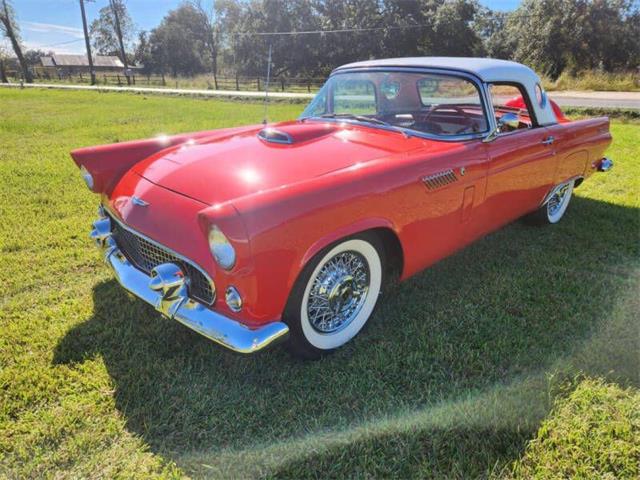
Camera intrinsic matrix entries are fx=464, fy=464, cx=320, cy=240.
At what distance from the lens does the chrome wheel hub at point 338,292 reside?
2.29 meters

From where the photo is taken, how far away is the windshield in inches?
123

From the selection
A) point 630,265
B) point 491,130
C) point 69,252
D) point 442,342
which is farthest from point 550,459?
point 69,252

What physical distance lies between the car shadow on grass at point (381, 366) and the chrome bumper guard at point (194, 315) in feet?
1.23

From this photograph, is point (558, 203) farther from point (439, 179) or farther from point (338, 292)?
point (338, 292)

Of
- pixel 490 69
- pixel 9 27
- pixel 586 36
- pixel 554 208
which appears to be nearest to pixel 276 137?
pixel 490 69

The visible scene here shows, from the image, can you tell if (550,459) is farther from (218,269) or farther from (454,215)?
(218,269)

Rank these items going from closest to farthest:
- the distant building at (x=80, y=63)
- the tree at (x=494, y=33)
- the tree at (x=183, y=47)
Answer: the tree at (x=494, y=33), the tree at (x=183, y=47), the distant building at (x=80, y=63)

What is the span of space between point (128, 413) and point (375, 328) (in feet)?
4.44

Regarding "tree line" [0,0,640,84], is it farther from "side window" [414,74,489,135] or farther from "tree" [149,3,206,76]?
"side window" [414,74,489,135]

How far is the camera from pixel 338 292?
2.34m

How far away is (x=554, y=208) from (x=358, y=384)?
9.92 feet

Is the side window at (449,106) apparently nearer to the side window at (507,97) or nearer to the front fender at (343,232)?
the side window at (507,97)

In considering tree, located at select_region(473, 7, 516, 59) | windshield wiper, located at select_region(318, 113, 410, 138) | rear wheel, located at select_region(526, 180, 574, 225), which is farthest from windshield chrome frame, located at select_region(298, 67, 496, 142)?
tree, located at select_region(473, 7, 516, 59)

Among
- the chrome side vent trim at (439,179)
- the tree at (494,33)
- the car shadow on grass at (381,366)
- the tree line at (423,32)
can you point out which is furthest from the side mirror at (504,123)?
the tree at (494,33)
